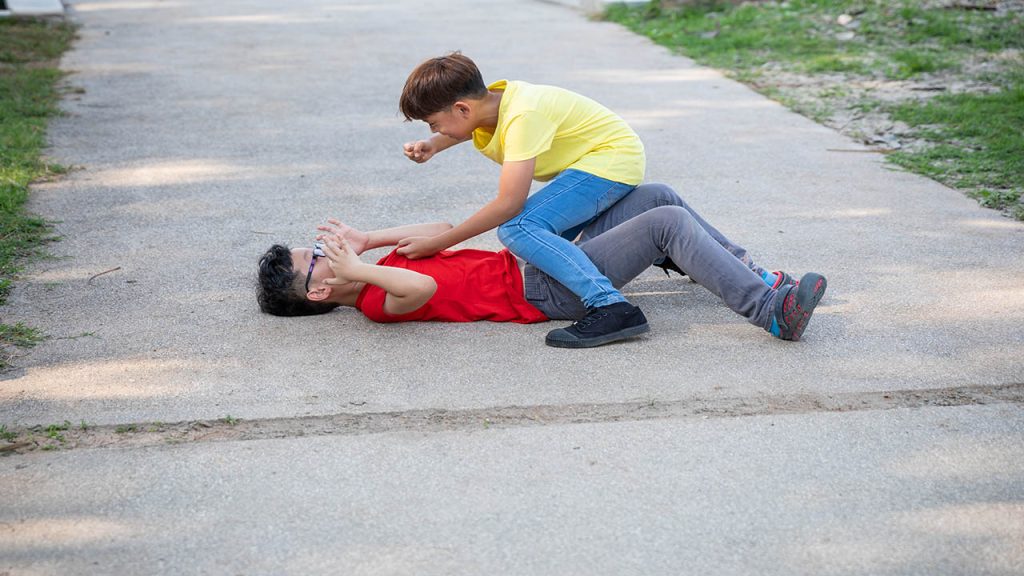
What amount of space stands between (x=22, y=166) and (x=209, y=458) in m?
3.37

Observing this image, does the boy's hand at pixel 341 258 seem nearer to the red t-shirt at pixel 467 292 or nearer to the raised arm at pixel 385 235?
the red t-shirt at pixel 467 292

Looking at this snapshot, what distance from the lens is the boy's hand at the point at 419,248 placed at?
348cm

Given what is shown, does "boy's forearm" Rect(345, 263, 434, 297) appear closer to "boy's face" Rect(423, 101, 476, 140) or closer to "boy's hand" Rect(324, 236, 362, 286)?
"boy's hand" Rect(324, 236, 362, 286)

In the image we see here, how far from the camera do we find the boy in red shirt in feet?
10.9

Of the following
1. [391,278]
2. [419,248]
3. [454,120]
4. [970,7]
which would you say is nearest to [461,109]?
[454,120]

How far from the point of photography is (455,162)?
5.81 metres

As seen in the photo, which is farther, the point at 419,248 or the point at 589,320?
the point at 419,248

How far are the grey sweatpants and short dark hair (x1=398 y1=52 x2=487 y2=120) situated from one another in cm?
66

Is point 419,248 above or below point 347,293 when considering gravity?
above

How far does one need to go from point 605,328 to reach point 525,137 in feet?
2.28

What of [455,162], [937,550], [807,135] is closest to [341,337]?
[937,550]

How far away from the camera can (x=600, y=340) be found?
3309 millimetres

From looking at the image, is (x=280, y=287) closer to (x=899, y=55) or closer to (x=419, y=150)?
(x=419, y=150)

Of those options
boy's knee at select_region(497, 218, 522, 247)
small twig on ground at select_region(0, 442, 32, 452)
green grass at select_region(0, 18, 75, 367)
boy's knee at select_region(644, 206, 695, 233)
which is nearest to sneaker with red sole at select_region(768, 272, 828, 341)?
boy's knee at select_region(644, 206, 695, 233)
